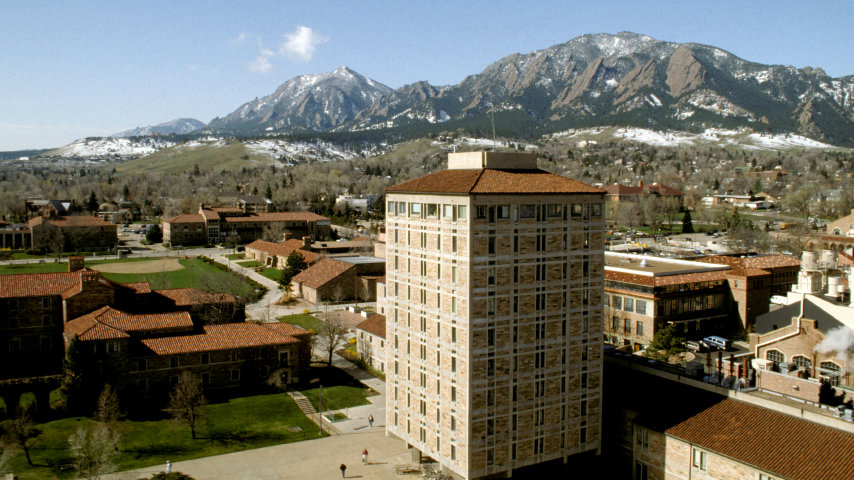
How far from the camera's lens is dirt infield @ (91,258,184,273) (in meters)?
93.2

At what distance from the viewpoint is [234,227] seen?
130625 millimetres

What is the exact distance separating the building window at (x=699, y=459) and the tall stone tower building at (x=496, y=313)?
5.39 m

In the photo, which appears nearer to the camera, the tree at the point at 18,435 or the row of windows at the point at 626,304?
the tree at the point at 18,435

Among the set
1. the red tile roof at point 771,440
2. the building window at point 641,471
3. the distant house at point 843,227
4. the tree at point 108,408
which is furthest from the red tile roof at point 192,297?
the distant house at point 843,227

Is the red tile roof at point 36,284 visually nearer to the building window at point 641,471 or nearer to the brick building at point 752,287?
the building window at point 641,471

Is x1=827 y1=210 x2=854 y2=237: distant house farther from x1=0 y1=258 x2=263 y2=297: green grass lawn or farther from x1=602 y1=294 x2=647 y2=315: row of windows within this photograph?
x1=0 y1=258 x2=263 y2=297: green grass lawn

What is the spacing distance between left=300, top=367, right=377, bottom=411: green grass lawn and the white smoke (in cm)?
2819

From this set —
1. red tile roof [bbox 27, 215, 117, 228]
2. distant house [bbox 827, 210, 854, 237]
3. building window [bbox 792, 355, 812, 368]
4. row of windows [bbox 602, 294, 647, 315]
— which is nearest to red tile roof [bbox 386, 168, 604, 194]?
building window [bbox 792, 355, 812, 368]

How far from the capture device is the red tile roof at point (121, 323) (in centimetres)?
4216

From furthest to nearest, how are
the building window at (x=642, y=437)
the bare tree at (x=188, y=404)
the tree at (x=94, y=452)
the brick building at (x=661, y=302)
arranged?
the brick building at (x=661, y=302) → the bare tree at (x=188, y=404) → the building window at (x=642, y=437) → the tree at (x=94, y=452)

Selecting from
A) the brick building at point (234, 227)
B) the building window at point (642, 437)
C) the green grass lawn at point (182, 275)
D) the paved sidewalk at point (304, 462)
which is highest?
the brick building at point (234, 227)

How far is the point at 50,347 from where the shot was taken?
49.6m

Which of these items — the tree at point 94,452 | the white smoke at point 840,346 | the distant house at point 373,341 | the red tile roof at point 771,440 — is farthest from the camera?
the distant house at point 373,341

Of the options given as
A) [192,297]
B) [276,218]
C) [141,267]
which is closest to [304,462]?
[192,297]
